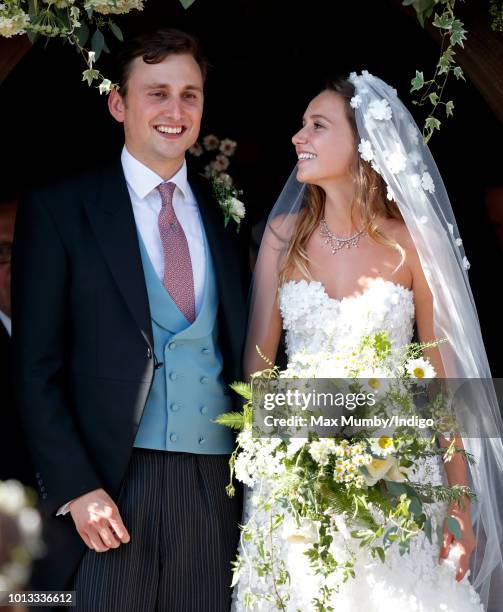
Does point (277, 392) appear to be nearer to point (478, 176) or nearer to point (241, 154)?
point (241, 154)

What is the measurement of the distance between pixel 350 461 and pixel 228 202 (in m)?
1.30

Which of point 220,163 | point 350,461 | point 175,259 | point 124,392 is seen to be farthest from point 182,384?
point 220,163

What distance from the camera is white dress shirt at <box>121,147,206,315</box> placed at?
3.34 meters

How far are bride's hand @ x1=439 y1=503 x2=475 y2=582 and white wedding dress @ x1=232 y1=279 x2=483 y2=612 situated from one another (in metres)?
0.03

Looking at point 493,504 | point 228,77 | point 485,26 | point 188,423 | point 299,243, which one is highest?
point 228,77

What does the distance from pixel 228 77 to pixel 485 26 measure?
2.21 meters

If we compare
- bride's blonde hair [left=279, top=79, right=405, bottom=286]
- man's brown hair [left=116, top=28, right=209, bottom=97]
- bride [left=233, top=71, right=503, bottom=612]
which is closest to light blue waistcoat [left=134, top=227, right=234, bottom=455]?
bride [left=233, top=71, right=503, bottom=612]

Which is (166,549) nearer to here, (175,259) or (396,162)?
(175,259)

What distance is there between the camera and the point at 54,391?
3.07 meters

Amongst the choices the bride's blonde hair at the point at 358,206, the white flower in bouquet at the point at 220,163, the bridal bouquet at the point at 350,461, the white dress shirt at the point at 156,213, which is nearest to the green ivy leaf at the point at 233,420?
the bridal bouquet at the point at 350,461

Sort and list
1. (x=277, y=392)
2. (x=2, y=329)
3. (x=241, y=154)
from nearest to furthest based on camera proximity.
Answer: (x=277, y=392) < (x=2, y=329) < (x=241, y=154)

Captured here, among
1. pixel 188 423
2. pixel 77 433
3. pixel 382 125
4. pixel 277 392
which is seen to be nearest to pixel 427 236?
pixel 382 125

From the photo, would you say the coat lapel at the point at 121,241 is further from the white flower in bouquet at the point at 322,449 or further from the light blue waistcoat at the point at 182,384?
the white flower in bouquet at the point at 322,449

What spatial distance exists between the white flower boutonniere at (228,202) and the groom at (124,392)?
319mm
